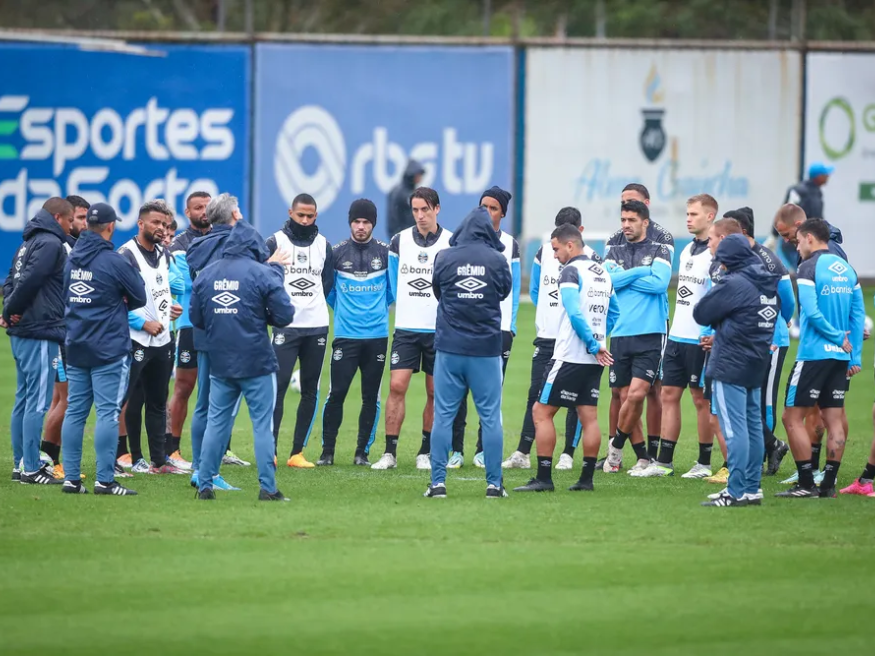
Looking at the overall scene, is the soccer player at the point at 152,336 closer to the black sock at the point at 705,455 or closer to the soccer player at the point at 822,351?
the black sock at the point at 705,455

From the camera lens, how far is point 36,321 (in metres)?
10.8

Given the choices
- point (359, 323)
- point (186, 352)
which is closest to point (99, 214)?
point (186, 352)

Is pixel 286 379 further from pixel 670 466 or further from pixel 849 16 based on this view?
pixel 849 16

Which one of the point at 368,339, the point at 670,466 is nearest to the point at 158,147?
the point at 368,339

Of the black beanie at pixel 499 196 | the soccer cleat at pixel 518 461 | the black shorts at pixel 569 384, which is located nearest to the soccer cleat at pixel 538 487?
the black shorts at pixel 569 384

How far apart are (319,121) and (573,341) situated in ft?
53.5

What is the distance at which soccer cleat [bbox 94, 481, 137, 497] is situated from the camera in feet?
33.7

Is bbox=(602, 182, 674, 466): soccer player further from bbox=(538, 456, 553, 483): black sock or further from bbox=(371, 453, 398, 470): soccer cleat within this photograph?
bbox=(371, 453, 398, 470): soccer cleat

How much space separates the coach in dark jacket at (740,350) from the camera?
10031 mm

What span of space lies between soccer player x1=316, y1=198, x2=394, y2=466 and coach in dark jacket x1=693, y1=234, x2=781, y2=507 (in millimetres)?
3363

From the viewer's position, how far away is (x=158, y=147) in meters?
25.4

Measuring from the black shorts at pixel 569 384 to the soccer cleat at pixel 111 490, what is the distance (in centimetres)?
330

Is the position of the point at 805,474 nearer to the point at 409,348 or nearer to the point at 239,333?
the point at 409,348

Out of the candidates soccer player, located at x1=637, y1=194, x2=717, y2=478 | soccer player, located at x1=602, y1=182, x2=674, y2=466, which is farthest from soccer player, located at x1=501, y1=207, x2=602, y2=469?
soccer player, located at x1=637, y1=194, x2=717, y2=478
